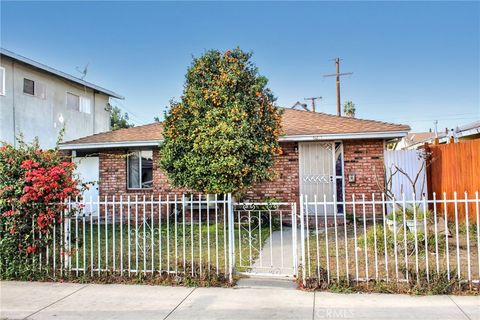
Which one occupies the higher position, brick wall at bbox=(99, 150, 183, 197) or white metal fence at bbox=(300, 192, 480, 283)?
brick wall at bbox=(99, 150, 183, 197)

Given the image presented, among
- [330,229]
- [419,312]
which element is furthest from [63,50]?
[419,312]

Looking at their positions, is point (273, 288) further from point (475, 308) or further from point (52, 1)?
point (52, 1)

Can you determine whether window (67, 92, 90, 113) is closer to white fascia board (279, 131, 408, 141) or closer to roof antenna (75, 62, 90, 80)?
roof antenna (75, 62, 90, 80)

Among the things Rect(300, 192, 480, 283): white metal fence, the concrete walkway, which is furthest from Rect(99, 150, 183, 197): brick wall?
Rect(300, 192, 480, 283): white metal fence

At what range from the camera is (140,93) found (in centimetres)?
2230

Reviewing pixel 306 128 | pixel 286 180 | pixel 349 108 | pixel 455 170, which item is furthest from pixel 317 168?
pixel 349 108

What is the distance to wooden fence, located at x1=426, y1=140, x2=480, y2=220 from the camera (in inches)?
381

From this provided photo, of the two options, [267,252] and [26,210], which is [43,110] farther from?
[267,252]

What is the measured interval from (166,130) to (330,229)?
476cm

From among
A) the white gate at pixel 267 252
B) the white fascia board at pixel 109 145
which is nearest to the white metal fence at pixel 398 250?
the white gate at pixel 267 252

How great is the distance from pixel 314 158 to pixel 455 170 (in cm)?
366

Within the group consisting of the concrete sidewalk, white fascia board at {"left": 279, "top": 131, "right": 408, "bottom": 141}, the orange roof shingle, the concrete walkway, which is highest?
the orange roof shingle

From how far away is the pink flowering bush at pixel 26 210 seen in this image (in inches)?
242

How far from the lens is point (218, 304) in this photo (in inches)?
194
